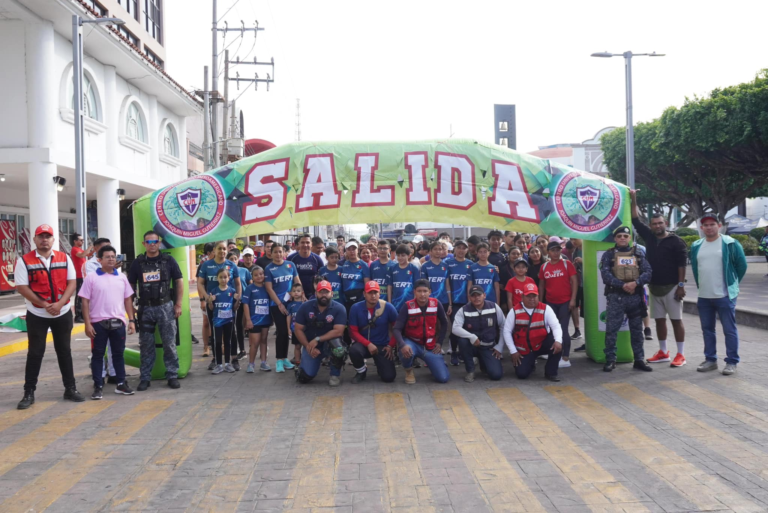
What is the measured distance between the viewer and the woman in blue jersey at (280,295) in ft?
29.5

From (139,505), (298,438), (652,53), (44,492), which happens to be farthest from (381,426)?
(652,53)

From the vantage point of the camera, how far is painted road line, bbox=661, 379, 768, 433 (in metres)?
5.97

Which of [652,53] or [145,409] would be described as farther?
[652,53]

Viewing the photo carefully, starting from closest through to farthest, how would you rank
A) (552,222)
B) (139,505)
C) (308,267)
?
(139,505) < (552,222) < (308,267)

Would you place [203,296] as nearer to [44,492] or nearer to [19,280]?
[19,280]

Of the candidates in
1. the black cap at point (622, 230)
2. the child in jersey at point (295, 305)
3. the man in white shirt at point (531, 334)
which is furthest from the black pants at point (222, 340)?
the black cap at point (622, 230)

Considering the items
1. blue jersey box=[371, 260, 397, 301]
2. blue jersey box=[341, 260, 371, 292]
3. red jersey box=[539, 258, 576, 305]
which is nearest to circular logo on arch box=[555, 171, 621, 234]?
red jersey box=[539, 258, 576, 305]

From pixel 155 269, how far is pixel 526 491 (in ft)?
18.2

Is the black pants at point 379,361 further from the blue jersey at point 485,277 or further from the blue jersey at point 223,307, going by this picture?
the blue jersey at point 223,307

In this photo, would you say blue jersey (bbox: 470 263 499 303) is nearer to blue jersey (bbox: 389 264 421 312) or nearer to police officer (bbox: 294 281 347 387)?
blue jersey (bbox: 389 264 421 312)

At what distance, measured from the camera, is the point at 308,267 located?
9914 mm

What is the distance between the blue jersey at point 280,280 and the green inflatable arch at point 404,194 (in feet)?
2.24

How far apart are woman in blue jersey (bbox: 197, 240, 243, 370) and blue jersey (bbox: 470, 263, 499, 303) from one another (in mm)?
3440

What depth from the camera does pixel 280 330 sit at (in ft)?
29.6
